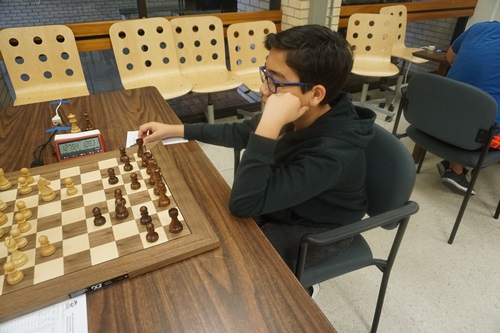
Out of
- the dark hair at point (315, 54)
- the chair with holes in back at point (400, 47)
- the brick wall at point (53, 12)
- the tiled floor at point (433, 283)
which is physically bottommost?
the tiled floor at point (433, 283)

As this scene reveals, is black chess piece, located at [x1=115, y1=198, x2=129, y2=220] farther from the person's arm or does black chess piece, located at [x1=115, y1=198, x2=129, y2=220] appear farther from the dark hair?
the dark hair

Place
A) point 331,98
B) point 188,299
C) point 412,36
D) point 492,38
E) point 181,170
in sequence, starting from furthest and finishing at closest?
point 412,36, point 492,38, point 181,170, point 331,98, point 188,299

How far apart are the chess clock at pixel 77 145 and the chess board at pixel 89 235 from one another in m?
0.10

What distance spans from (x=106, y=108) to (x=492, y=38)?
7.43 ft

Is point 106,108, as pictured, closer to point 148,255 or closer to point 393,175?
point 148,255

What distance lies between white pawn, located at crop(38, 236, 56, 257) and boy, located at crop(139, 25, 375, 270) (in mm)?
474

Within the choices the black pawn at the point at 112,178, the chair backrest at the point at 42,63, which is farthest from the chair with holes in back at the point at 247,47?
the black pawn at the point at 112,178

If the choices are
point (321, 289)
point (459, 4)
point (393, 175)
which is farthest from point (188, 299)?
point (459, 4)

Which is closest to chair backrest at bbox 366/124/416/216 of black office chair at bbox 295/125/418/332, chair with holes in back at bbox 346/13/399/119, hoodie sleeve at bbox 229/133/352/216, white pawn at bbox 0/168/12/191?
black office chair at bbox 295/125/418/332

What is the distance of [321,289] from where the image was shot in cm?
179

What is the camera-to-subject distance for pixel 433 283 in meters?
1.82

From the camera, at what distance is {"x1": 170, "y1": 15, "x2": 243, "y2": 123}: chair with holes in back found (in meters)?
3.07

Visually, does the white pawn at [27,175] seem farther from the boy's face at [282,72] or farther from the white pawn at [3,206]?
the boy's face at [282,72]

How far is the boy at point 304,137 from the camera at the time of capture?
38.1 inches
